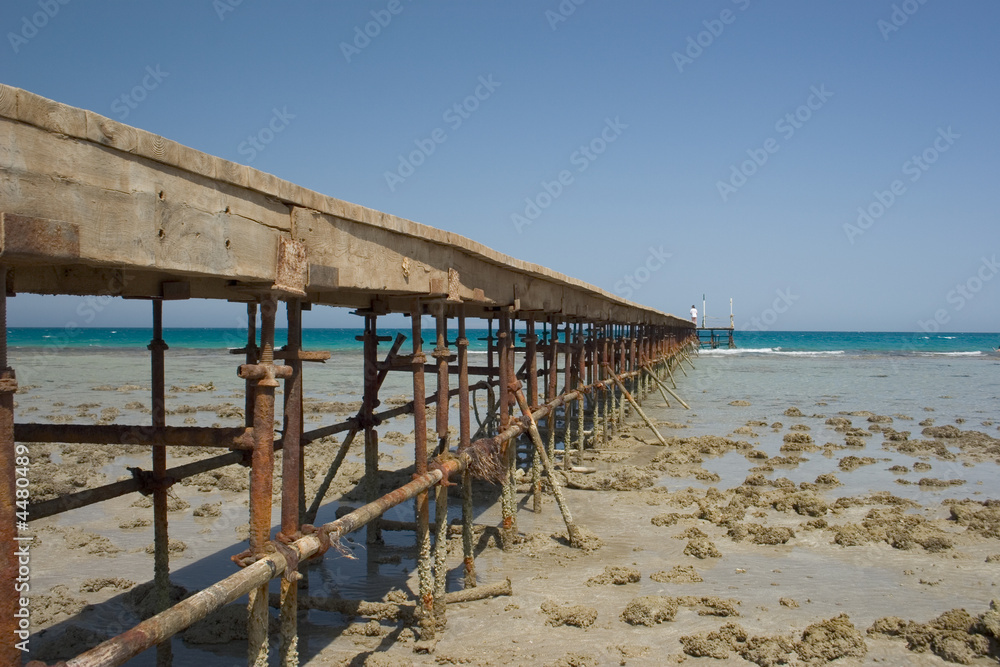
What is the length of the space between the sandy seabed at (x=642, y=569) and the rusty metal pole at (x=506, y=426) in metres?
0.19

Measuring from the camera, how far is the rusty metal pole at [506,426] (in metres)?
7.73

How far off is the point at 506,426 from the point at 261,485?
15.0 ft

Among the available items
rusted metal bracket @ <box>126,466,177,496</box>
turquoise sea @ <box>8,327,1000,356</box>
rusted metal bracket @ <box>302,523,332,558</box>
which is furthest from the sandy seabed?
turquoise sea @ <box>8,327,1000,356</box>

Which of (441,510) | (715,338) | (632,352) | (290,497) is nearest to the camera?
(290,497)

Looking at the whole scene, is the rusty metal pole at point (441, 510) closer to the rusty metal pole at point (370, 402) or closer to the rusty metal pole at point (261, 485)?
the rusty metal pole at point (370, 402)

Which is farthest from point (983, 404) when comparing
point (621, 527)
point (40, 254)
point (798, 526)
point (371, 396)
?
point (40, 254)

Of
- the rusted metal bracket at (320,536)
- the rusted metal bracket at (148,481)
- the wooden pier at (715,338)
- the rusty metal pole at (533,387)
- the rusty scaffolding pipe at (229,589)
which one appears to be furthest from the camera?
the wooden pier at (715,338)

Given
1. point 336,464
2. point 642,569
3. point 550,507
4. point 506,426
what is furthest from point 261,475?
point 550,507

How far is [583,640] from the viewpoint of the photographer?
18.5 feet

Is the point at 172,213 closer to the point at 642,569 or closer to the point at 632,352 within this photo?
the point at 642,569

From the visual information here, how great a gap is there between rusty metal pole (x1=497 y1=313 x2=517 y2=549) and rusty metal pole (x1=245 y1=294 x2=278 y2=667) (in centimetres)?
424

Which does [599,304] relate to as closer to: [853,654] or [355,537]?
[355,537]

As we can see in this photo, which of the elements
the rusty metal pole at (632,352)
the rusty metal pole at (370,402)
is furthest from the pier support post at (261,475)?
the rusty metal pole at (632,352)

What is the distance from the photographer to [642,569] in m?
7.22
